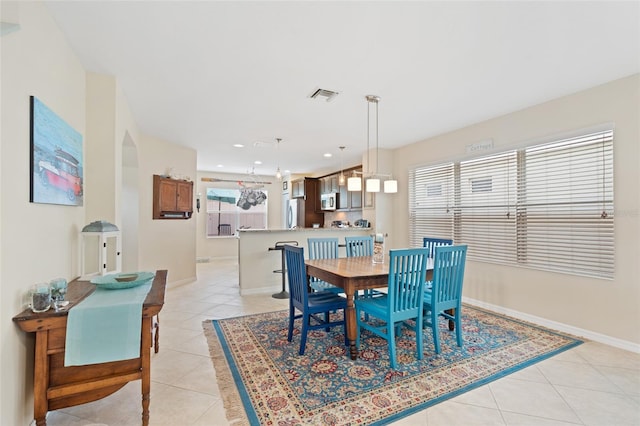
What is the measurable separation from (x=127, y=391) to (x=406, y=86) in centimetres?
351

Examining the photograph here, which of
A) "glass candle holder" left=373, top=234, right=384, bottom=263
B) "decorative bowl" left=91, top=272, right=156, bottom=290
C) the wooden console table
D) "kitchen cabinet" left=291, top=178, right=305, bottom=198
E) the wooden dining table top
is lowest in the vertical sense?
the wooden console table

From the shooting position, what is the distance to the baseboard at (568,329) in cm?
283

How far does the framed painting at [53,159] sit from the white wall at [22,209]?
50mm

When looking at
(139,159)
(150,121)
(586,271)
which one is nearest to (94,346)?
(150,121)

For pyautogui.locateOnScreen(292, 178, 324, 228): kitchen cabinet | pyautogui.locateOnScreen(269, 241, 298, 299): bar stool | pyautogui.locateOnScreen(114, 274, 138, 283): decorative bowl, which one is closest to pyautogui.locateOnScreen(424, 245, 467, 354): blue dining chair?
pyautogui.locateOnScreen(269, 241, 298, 299): bar stool

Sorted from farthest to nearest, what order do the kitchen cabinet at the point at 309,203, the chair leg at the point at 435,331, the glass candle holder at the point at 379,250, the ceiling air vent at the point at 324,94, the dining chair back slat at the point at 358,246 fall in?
the kitchen cabinet at the point at 309,203 → the dining chair back slat at the point at 358,246 → the glass candle holder at the point at 379,250 → the ceiling air vent at the point at 324,94 → the chair leg at the point at 435,331

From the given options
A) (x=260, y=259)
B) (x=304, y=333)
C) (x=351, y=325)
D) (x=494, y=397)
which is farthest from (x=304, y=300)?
(x=260, y=259)

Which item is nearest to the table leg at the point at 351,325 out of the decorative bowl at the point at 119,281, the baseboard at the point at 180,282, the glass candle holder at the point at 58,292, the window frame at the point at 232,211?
the decorative bowl at the point at 119,281

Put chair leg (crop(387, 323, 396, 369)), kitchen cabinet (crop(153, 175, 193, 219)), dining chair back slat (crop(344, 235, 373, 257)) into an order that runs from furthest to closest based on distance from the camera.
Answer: kitchen cabinet (crop(153, 175, 193, 219)) → dining chair back slat (crop(344, 235, 373, 257)) → chair leg (crop(387, 323, 396, 369))

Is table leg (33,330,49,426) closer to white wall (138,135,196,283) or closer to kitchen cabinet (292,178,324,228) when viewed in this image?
white wall (138,135,196,283)

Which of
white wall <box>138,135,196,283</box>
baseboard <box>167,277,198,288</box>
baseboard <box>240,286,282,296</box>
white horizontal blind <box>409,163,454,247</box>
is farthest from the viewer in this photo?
baseboard <box>167,277,198,288</box>

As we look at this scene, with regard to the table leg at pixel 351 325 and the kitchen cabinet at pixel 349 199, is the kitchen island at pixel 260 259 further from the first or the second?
the table leg at pixel 351 325

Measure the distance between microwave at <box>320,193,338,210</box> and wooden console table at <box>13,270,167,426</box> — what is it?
5432 mm

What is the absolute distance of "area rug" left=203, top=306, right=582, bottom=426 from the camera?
1949 millimetres
